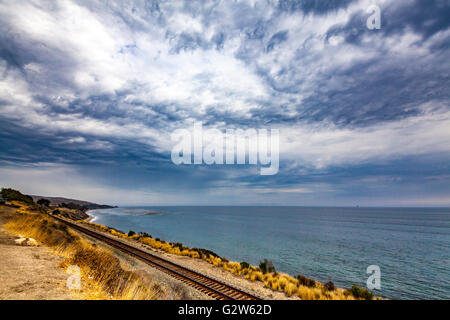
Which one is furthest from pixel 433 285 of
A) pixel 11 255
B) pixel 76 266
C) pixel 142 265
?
pixel 11 255

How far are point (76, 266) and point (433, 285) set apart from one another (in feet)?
111

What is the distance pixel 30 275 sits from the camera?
805cm

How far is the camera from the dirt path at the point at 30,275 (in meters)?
6.50

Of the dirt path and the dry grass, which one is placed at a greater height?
the dirt path

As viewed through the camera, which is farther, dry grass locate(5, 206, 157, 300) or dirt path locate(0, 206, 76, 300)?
dry grass locate(5, 206, 157, 300)

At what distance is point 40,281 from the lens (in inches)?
295

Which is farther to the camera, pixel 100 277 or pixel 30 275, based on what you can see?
pixel 100 277

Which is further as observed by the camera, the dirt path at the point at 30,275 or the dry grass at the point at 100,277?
the dry grass at the point at 100,277

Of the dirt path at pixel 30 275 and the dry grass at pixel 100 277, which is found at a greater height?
the dirt path at pixel 30 275

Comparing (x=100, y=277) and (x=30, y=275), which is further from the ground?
(x=30, y=275)

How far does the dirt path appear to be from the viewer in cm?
650
